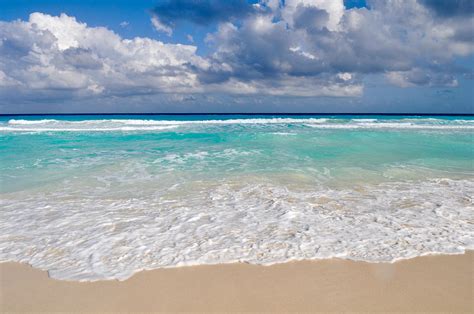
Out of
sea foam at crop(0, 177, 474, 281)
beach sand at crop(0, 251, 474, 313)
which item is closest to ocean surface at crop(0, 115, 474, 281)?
sea foam at crop(0, 177, 474, 281)

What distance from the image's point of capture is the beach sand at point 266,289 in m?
3.12

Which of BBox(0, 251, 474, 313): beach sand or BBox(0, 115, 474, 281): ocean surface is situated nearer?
BBox(0, 251, 474, 313): beach sand

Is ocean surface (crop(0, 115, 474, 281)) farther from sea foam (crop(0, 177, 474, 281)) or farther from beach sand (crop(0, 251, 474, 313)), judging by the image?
beach sand (crop(0, 251, 474, 313))

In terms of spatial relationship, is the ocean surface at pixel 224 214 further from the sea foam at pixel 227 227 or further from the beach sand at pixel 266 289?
the beach sand at pixel 266 289

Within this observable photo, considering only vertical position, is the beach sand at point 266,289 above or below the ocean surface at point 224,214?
below

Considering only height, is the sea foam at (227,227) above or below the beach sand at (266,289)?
above

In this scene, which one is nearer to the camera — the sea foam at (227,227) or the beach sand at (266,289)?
the beach sand at (266,289)

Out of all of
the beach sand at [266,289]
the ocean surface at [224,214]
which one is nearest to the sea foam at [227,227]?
the ocean surface at [224,214]

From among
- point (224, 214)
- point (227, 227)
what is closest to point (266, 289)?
point (227, 227)

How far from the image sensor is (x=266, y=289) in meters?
3.38

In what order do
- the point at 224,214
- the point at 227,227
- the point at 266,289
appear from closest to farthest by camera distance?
the point at 266,289 < the point at 227,227 < the point at 224,214

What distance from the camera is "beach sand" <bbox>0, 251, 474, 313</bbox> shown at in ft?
10.2

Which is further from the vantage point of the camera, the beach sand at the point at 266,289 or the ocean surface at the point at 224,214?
the ocean surface at the point at 224,214

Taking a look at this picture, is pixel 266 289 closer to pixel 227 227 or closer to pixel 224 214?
pixel 227 227
